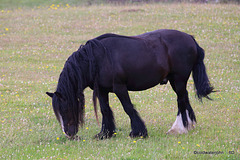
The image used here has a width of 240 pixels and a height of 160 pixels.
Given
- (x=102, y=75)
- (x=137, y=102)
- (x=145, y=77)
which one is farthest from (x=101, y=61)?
(x=137, y=102)

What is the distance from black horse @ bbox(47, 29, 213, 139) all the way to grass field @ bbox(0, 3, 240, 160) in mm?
484

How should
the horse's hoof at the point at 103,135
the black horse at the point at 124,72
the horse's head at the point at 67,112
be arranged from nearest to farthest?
the horse's head at the point at 67,112, the black horse at the point at 124,72, the horse's hoof at the point at 103,135

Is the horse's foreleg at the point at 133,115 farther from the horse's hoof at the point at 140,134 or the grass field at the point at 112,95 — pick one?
the grass field at the point at 112,95

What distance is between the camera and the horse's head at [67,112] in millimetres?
6266

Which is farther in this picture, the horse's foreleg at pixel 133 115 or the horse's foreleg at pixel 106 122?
the horse's foreleg at pixel 106 122

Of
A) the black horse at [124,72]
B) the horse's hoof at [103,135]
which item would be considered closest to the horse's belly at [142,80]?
the black horse at [124,72]

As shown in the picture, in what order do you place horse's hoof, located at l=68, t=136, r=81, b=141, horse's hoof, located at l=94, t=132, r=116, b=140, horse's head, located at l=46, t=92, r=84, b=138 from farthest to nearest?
horse's hoof, located at l=94, t=132, r=116, b=140, horse's hoof, located at l=68, t=136, r=81, b=141, horse's head, located at l=46, t=92, r=84, b=138

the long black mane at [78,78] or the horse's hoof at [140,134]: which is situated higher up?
the long black mane at [78,78]

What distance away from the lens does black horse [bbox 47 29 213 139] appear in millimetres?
6410

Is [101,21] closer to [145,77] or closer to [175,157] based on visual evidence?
[145,77]

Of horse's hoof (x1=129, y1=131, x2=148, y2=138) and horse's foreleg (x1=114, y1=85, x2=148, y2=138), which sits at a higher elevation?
horse's foreleg (x1=114, y1=85, x2=148, y2=138)

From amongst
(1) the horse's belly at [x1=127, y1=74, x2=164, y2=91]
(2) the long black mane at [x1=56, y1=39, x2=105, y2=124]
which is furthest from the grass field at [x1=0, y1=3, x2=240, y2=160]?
(1) the horse's belly at [x1=127, y1=74, x2=164, y2=91]

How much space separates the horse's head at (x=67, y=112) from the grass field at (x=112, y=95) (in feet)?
1.05

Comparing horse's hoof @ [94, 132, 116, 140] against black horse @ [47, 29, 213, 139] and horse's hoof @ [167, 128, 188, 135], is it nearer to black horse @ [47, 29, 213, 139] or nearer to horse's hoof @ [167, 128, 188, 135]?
black horse @ [47, 29, 213, 139]
